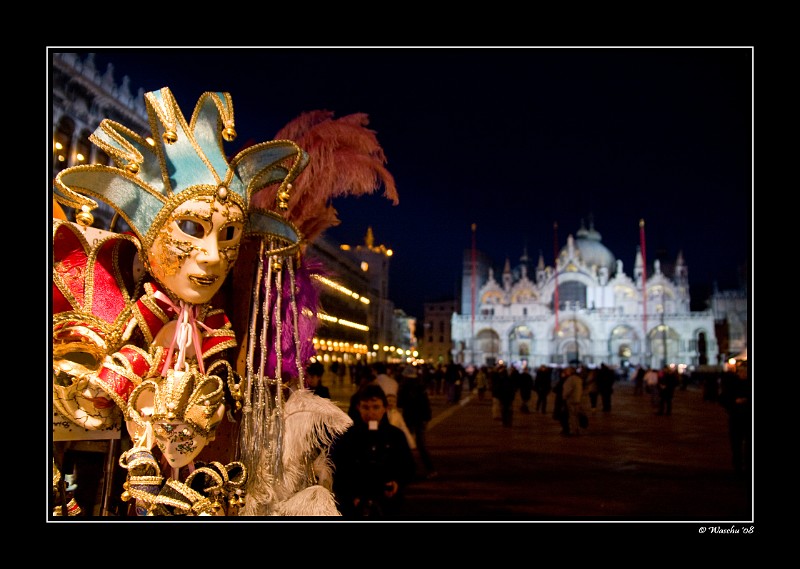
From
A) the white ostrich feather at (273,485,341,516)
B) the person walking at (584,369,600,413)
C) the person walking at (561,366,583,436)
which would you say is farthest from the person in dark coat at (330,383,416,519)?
the person walking at (584,369,600,413)

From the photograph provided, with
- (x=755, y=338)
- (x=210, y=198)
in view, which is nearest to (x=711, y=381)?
(x=755, y=338)

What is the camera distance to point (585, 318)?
7769 centimetres

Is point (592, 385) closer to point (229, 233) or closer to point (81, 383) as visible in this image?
point (229, 233)

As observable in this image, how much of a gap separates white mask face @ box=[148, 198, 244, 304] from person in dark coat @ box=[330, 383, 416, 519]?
4.36ft

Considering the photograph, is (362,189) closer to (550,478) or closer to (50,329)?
(50,329)

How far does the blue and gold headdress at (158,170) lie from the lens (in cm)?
319

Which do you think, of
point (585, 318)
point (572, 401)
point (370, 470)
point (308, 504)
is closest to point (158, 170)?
point (308, 504)

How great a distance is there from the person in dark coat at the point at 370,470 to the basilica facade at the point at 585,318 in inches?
2696

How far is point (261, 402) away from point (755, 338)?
2641 millimetres

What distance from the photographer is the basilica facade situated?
7369cm

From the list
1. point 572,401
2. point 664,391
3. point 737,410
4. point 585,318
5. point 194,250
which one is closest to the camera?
point 194,250

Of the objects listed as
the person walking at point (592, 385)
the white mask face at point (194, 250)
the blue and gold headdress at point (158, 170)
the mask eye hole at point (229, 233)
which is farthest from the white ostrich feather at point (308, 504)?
the person walking at point (592, 385)

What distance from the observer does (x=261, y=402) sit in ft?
11.7

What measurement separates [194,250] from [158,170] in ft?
1.54
